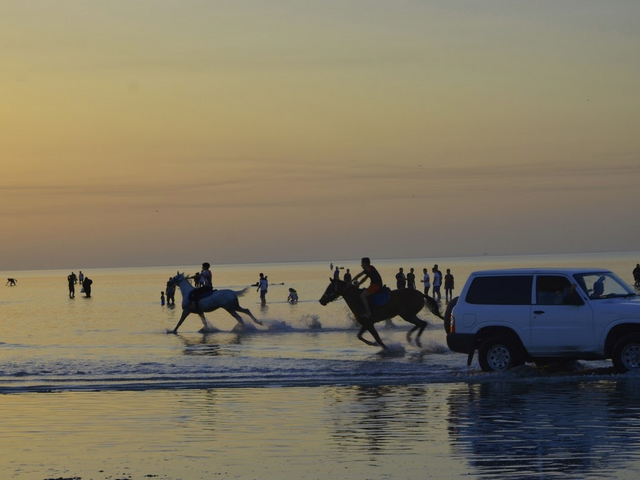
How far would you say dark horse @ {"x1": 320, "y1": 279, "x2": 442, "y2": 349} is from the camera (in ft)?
81.9

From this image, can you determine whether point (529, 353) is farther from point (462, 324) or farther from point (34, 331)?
point (34, 331)

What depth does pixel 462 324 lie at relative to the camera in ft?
62.1

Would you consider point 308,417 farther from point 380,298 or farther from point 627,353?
point 380,298

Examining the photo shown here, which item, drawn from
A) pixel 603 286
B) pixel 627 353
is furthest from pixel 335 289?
pixel 627 353

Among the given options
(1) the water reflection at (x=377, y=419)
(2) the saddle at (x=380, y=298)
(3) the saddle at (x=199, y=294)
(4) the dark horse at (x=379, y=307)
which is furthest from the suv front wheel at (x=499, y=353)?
(3) the saddle at (x=199, y=294)

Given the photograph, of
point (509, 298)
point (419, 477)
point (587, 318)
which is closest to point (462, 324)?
point (509, 298)

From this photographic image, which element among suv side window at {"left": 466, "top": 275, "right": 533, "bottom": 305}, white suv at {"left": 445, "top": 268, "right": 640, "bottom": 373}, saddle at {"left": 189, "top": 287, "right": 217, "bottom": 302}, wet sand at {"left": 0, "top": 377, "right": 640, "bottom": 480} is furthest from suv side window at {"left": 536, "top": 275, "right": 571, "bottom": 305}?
saddle at {"left": 189, "top": 287, "right": 217, "bottom": 302}

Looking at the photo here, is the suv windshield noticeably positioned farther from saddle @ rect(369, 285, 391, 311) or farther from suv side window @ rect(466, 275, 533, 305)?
saddle @ rect(369, 285, 391, 311)

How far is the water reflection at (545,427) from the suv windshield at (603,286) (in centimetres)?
166

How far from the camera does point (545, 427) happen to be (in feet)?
40.8

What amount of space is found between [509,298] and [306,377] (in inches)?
150

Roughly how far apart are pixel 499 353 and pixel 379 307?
6789mm

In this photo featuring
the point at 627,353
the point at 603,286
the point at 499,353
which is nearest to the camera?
the point at 627,353

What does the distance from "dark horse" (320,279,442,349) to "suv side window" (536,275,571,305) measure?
21.6 ft
